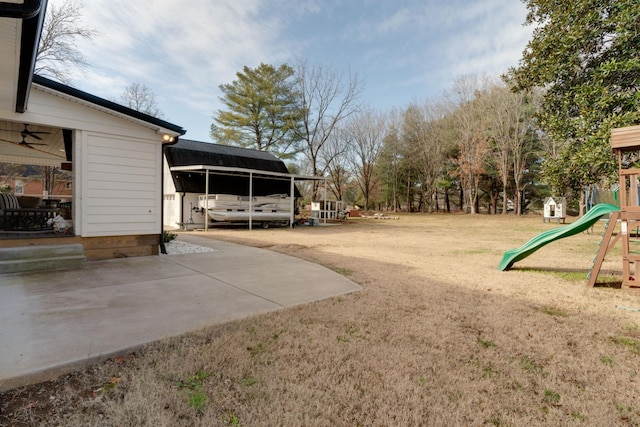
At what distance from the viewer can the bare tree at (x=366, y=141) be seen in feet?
91.5

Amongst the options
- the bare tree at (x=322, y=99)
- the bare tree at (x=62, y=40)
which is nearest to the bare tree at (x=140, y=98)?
the bare tree at (x=62, y=40)

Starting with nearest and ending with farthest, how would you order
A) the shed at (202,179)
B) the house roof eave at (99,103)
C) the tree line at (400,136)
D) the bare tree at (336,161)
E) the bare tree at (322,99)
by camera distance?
the house roof eave at (99,103)
the shed at (202,179)
the tree line at (400,136)
the bare tree at (322,99)
the bare tree at (336,161)

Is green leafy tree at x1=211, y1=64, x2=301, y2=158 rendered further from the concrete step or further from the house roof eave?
the concrete step

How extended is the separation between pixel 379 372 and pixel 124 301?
2.84 meters

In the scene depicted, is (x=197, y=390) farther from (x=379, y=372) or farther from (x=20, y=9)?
(x=20, y=9)

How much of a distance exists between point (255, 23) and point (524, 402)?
1519 centimetres

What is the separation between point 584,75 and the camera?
7.96 metres

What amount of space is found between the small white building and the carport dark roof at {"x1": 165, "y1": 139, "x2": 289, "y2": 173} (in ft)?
52.8

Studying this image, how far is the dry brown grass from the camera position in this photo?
1.63 meters

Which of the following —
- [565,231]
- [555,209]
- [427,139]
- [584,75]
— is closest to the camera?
[565,231]

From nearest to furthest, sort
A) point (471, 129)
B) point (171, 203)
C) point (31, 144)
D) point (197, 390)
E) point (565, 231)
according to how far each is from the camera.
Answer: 1. point (197, 390)
2. point (565, 231)
3. point (31, 144)
4. point (171, 203)
5. point (471, 129)

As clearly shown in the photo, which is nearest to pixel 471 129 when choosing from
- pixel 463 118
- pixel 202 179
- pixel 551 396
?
pixel 463 118

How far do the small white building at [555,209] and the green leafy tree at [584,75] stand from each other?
10.4 m

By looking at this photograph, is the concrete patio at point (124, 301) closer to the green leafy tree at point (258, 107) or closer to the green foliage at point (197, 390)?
the green foliage at point (197, 390)
